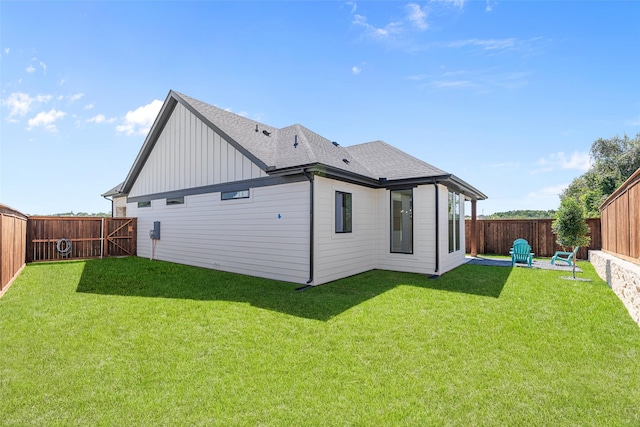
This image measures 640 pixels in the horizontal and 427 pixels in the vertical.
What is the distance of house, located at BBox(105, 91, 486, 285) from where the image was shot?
780cm

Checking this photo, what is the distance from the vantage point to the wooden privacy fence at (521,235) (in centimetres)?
1300

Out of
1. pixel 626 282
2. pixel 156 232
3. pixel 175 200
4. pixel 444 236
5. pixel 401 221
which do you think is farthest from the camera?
pixel 156 232

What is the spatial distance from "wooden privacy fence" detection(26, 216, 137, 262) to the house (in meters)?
2.57

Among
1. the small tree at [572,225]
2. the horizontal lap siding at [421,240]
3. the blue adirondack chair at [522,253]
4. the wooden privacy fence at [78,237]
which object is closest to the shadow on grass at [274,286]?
the horizontal lap siding at [421,240]

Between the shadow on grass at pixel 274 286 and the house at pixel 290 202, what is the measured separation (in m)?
0.59

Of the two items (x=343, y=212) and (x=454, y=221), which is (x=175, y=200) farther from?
(x=454, y=221)

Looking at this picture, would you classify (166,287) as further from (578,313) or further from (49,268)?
(578,313)

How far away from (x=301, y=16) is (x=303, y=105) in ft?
13.2

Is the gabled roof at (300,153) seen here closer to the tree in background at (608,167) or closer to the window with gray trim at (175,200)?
the window with gray trim at (175,200)

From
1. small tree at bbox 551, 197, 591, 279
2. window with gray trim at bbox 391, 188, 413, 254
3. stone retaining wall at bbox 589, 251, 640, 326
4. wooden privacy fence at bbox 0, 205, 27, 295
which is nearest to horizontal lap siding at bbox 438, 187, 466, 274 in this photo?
window with gray trim at bbox 391, 188, 413, 254

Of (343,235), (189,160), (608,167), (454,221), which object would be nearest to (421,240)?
(454,221)

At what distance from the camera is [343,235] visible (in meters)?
8.47

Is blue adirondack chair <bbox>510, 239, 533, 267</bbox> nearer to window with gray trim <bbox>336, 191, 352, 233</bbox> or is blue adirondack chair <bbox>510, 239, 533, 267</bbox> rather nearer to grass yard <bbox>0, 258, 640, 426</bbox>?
grass yard <bbox>0, 258, 640, 426</bbox>

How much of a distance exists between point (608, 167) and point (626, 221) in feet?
86.1
